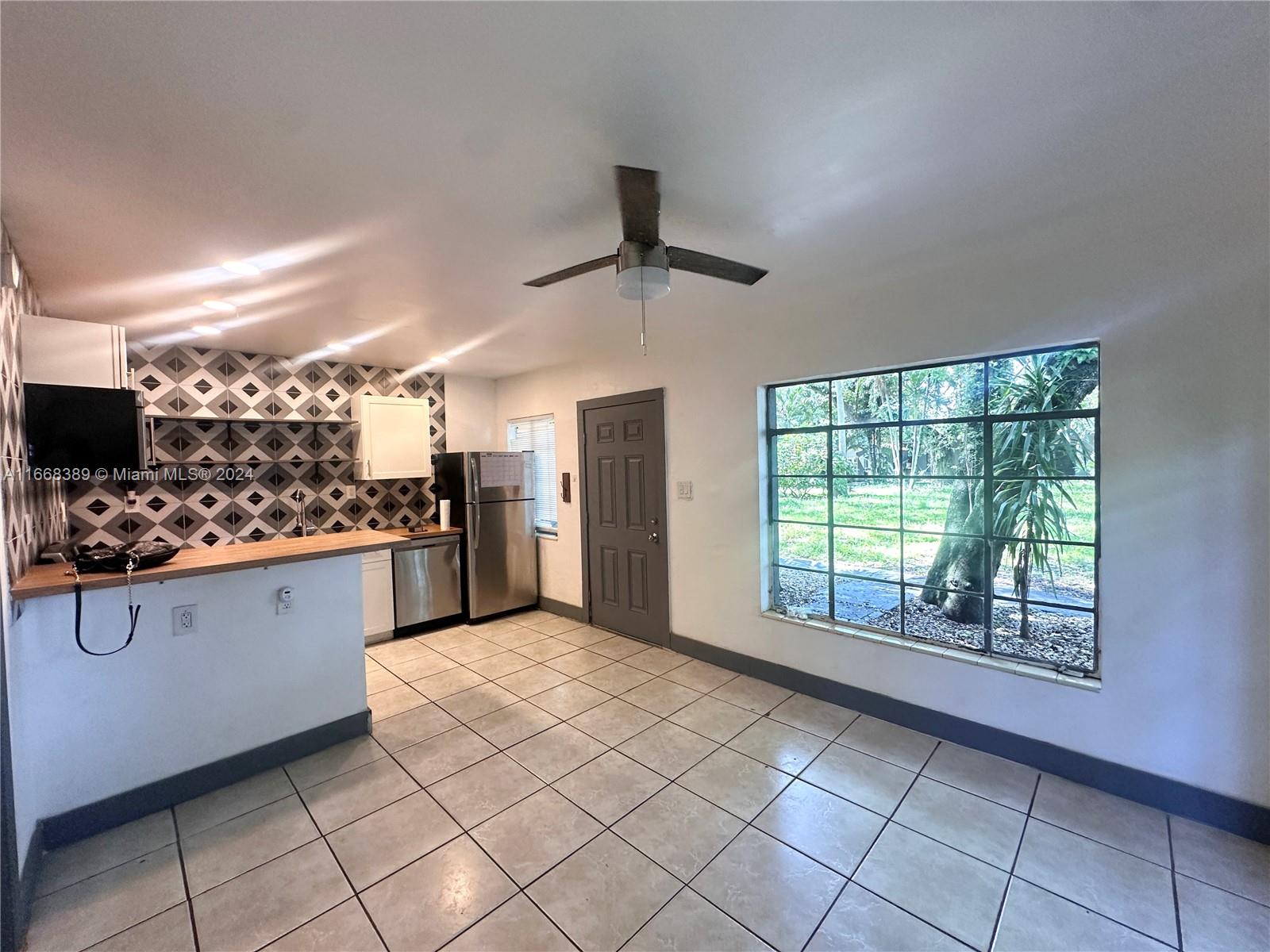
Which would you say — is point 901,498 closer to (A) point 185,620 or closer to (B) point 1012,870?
(B) point 1012,870

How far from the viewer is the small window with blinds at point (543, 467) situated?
5188mm

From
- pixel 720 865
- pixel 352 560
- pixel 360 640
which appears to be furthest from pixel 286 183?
pixel 720 865

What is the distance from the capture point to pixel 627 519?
4.35 m

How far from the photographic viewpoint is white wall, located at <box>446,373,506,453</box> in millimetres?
5258

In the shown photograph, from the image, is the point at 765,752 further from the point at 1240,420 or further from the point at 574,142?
the point at 574,142

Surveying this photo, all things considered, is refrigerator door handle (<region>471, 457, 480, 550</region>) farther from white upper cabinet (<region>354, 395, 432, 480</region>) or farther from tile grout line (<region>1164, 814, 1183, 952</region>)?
tile grout line (<region>1164, 814, 1183, 952</region>)

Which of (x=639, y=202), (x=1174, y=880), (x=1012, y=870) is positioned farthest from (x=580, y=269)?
(x=1174, y=880)

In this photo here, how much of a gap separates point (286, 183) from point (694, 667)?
3.47m

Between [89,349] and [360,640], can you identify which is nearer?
[89,349]

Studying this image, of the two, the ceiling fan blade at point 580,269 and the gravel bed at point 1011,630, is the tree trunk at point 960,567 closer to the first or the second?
the gravel bed at point 1011,630

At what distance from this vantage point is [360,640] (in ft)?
9.33

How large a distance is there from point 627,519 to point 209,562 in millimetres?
2755

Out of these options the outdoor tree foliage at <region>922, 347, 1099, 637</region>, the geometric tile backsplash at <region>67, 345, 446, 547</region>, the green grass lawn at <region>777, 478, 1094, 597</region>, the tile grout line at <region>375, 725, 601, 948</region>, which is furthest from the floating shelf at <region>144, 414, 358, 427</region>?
the outdoor tree foliage at <region>922, 347, 1099, 637</region>

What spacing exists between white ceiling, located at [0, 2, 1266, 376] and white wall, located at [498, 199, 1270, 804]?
1.00ft
